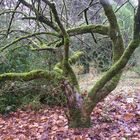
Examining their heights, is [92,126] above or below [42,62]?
below

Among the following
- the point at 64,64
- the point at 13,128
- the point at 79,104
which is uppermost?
→ the point at 64,64

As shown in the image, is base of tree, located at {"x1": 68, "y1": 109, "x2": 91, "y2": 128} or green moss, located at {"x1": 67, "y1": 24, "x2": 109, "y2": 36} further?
green moss, located at {"x1": 67, "y1": 24, "x2": 109, "y2": 36}

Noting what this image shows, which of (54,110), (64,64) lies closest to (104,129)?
(64,64)

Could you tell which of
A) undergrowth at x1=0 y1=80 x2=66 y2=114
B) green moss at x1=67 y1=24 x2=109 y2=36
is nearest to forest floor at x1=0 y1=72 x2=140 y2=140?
undergrowth at x1=0 y1=80 x2=66 y2=114

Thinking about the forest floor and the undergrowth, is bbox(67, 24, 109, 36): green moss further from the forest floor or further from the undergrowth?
the undergrowth

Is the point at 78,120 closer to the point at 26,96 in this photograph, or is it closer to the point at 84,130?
the point at 84,130

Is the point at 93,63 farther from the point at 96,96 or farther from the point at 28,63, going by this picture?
the point at 96,96

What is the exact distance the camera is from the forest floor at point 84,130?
19.3 feet

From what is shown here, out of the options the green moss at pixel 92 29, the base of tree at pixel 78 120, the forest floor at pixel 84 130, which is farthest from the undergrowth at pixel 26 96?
the base of tree at pixel 78 120

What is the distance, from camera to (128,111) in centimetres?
729

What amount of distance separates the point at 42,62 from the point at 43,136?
4.00 meters

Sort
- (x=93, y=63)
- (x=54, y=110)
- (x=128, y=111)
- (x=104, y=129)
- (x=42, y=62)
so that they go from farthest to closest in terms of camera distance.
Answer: (x=93, y=63) → (x=42, y=62) → (x=54, y=110) → (x=128, y=111) → (x=104, y=129)

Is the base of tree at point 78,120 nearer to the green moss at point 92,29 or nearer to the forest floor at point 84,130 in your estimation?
the forest floor at point 84,130

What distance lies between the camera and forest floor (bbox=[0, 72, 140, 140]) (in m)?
5.88
